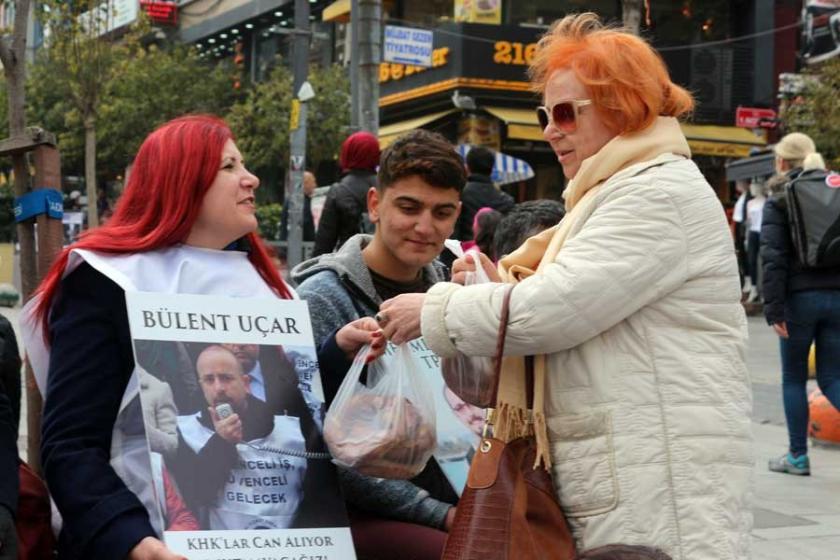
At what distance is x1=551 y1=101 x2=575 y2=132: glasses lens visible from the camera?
2.64 metres

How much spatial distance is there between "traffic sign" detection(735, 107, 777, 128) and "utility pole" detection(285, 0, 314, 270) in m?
10.9

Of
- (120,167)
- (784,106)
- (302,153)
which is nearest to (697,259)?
(302,153)

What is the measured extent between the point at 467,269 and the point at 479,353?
1.12ft

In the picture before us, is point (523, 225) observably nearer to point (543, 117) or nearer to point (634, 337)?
point (543, 117)

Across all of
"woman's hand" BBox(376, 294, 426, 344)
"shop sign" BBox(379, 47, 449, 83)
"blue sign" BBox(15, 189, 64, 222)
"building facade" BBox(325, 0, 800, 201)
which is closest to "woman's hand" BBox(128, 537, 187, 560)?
"woman's hand" BBox(376, 294, 426, 344)

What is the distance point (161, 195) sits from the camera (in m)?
2.87


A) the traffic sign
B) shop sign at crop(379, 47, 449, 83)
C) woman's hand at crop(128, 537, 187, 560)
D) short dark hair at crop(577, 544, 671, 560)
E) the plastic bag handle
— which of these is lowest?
woman's hand at crop(128, 537, 187, 560)

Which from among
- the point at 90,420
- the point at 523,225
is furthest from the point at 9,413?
the point at 523,225

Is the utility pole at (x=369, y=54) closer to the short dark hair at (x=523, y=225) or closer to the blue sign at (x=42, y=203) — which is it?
the short dark hair at (x=523, y=225)

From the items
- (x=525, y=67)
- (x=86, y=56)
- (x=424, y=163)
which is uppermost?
(x=86, y=56)

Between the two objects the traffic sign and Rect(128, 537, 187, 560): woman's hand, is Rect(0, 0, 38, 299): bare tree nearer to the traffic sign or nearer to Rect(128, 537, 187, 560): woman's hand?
Rect(128, 537, 187, 560): woman's hand

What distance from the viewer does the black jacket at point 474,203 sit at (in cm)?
843

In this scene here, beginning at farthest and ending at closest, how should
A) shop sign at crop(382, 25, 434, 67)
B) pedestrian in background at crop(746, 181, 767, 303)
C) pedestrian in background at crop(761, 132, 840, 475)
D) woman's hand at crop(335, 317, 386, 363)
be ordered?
pedestrian in background at crop(746, 181, 767, 303) → shop sign at crop(382, 25, 434, 67) → pedestrian in background at crop(761, 132, 840, 475) → woman's hand at crop(335, 317, 386, 363)

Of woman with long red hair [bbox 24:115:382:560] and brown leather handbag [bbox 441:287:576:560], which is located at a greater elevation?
woman with long red hair [bbox 24:115:382:560]
